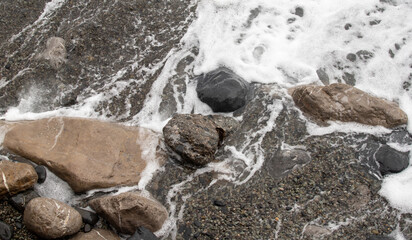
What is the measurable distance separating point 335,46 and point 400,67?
112 cm

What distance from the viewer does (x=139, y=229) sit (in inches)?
151

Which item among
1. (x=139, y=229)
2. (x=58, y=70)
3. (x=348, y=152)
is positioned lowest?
(x=348, y=152)

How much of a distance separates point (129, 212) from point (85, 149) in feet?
3.68

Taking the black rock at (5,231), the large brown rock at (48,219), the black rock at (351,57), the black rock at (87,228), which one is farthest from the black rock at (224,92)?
the black rock at (5,231)

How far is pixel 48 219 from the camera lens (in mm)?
3615

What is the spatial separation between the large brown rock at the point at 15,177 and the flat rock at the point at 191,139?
1687 mm

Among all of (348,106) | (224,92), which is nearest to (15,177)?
(224,92)

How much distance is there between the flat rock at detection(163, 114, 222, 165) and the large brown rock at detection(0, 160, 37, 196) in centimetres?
169

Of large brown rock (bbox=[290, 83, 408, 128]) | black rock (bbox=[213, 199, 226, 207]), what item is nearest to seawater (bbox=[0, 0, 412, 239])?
large brown rock (bbox=[290, 83, 408, 128])

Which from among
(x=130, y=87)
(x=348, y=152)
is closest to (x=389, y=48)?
(x=348, y=152)

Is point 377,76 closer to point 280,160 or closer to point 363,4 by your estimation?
point 363,4

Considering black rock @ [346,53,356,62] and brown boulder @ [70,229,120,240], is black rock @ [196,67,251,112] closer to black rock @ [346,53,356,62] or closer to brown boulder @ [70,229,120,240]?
black rock @ [346,53,356,62]

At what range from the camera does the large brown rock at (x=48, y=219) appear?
3615 millimetres

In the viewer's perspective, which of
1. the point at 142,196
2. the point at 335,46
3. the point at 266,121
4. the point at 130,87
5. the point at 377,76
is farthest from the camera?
the point at 335,46
